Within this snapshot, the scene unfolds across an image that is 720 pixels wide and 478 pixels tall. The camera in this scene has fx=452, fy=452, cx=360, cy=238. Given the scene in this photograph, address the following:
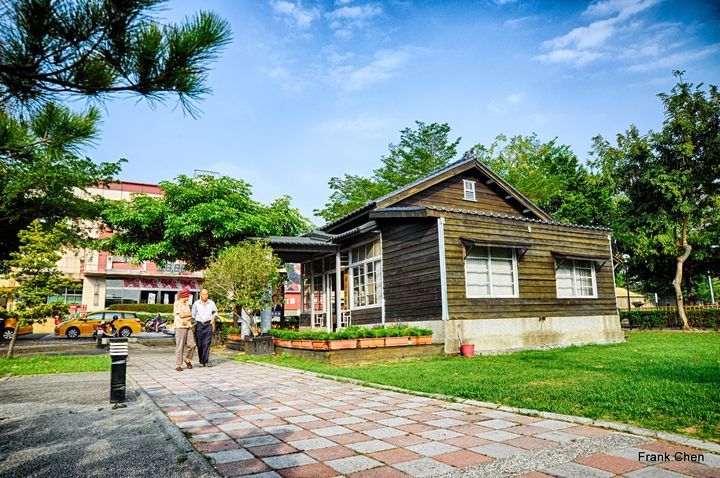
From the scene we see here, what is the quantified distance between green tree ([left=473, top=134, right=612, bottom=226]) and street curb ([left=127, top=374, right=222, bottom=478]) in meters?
28.0

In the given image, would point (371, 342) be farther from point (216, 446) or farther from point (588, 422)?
point (216, 446)

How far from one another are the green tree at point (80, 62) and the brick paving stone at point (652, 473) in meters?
4.03

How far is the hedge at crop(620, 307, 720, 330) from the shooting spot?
925 inches

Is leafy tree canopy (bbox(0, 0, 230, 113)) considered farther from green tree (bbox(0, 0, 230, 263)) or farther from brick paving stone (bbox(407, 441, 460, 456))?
brick paving stone (bbox(407, 441, 460, 456))

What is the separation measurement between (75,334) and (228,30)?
90.5ft

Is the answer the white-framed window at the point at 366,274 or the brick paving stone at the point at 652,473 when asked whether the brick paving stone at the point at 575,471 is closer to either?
the brick paving stone at the point at 652,473

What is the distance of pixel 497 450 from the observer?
3529 millimetres

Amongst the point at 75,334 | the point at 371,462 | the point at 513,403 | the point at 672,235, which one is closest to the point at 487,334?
the point at 513,403

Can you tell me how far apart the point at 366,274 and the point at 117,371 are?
1011cm

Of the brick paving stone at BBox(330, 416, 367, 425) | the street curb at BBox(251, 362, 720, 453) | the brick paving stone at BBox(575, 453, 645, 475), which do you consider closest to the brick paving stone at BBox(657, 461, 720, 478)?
the brick paving stone at BBox(575, 453, 645, 475)

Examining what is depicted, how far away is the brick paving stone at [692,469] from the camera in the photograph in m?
2.87

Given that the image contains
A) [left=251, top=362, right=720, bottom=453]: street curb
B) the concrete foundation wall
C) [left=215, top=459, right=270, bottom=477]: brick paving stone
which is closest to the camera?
[left=215, top=459, right=270, bottom=477]: brick paving stone

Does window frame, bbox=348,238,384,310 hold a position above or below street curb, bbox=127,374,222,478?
above

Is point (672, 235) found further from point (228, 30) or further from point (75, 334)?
point (75, 334)
